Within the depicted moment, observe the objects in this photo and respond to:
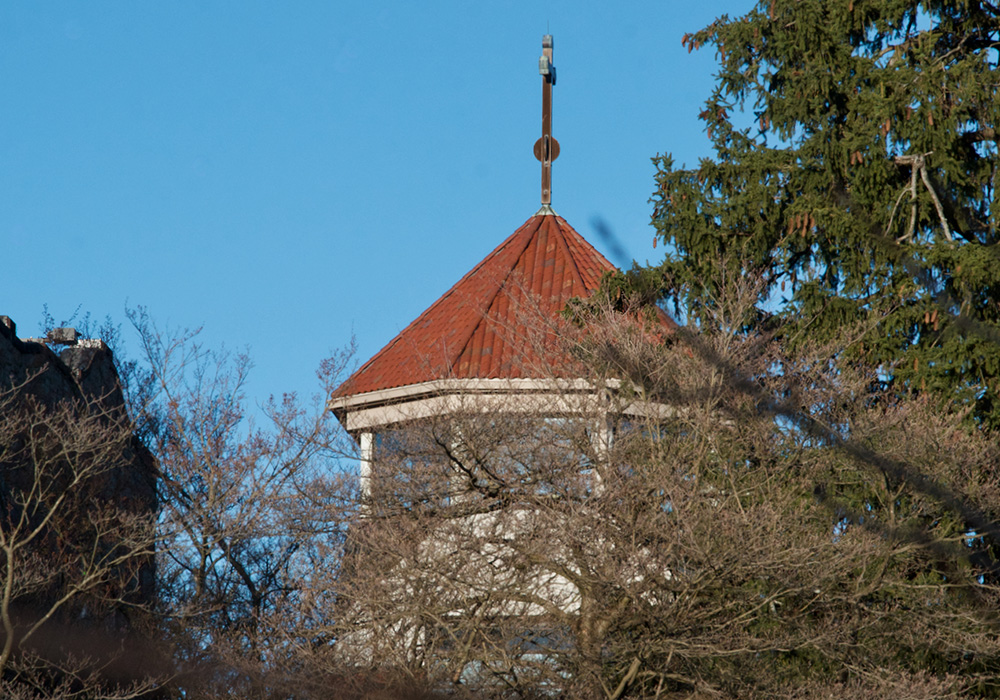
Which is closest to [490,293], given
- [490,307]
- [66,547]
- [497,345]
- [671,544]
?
[490,307]

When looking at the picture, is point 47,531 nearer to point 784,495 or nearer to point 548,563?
point 548,563

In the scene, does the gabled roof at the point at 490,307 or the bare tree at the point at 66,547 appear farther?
the gabled roof at the point at 490,307

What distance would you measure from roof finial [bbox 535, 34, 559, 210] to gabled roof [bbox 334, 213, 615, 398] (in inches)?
21.6

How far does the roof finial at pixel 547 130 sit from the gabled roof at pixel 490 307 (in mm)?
548

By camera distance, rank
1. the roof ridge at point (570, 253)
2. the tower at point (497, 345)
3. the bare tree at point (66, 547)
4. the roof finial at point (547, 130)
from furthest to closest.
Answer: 1. the roof finial at point (547, 130)
2. the roof ridge at point (570, 253)
3. the bare tree at point (66, 547)
4. the tower at point (497, 345)

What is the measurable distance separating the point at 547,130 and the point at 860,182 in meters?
7.28

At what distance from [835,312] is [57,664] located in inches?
344

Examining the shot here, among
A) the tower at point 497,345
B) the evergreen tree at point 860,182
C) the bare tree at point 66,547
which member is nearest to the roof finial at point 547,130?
the tower at point 497,345

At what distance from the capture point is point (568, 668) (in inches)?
397

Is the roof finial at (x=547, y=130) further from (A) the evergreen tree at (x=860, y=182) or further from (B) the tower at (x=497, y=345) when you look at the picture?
(A) the evergreen tree at (x=860, y=182)

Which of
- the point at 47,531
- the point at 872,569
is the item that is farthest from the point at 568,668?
the point at 47,531

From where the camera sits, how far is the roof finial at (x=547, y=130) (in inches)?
762

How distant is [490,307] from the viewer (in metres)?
16.5

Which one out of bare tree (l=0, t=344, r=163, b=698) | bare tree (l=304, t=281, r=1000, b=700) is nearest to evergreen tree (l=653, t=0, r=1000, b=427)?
bare tree (l=304, t=281, r=1000, b=700)
